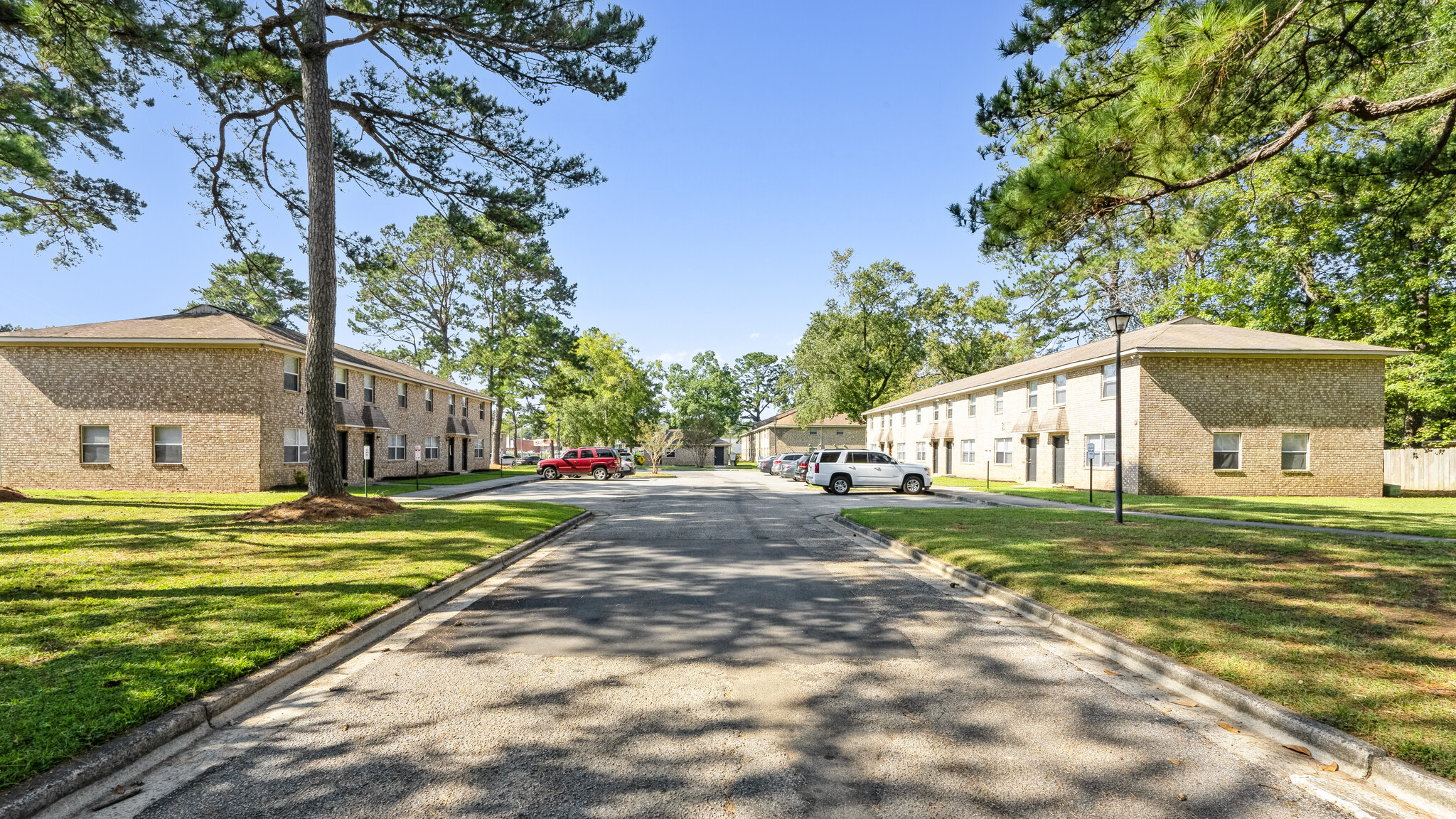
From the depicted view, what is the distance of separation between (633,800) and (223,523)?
41.9 feet

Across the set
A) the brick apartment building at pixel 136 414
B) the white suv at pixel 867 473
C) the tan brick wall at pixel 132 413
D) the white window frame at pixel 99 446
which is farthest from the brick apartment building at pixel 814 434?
the white window frame at pixel 99 446

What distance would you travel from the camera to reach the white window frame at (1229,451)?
22656 millimetres

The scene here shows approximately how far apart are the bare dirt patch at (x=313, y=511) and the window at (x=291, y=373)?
1160 cm

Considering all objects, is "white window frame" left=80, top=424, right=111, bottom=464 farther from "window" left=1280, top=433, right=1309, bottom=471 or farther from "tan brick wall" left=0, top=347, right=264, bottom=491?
"window" left=1280, top=433, right=1309, bottom=471

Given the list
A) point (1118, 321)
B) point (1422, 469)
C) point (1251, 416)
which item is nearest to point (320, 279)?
point (1118, 321)

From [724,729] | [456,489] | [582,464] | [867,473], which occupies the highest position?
[724,729]

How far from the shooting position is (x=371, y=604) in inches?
252

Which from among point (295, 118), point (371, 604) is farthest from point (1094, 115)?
point (295, 118)

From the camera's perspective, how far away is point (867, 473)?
25.0 m

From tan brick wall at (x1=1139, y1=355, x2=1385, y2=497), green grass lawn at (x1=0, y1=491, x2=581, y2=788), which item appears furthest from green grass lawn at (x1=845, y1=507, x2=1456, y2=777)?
tan brick wall at (x1=1139, y1=355, x2=1385, y2=497)

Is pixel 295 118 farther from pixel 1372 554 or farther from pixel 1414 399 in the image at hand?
pixel 1414 399

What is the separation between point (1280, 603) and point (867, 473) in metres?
18.5

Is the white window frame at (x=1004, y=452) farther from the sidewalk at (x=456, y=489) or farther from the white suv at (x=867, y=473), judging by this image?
the sidewalk at (x=456, y=489)

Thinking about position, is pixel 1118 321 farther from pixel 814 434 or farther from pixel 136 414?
pixel 814 434
